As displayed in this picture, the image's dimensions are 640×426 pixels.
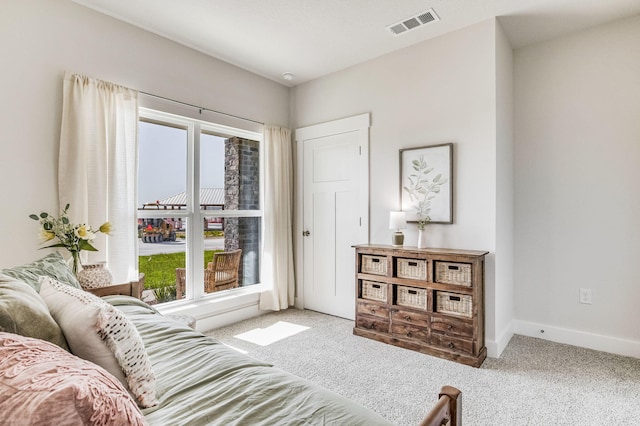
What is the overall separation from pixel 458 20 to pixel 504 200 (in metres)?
1.59

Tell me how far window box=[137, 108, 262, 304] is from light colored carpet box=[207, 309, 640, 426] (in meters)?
0.69

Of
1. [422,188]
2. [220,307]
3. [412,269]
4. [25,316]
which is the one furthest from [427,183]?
[25,316]

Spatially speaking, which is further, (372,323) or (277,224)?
(277,224)

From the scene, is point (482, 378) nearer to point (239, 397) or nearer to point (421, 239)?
point (421, 239)

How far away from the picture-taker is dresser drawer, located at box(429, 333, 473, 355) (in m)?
2.57

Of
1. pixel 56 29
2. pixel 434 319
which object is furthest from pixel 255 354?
pixel 56 29

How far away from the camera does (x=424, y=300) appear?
2.82 meters

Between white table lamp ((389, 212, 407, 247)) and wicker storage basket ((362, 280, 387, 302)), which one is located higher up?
white table lamp ((389, 212, 407, 247))

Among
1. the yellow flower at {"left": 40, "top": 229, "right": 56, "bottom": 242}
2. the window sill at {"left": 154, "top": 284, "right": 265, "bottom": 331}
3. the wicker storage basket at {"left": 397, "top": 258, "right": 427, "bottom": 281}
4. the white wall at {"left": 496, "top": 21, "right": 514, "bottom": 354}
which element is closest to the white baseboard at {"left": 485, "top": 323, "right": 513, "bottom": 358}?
the white wall at {"left": 496, "top": 21, "right": 514, "bottom": 354}

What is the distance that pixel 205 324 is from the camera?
10.9ft

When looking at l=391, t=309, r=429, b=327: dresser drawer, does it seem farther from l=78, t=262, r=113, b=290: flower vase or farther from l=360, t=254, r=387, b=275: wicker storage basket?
l=78, t=262, r=113, b=290: flower vase

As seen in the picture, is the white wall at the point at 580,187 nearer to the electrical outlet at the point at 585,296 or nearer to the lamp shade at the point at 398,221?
the electrical outlet at the point at 585,296

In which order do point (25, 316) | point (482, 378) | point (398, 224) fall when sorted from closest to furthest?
point (25, 316) → point (482, 378) → point (398, 224)

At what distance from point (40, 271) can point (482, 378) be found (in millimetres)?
2687
